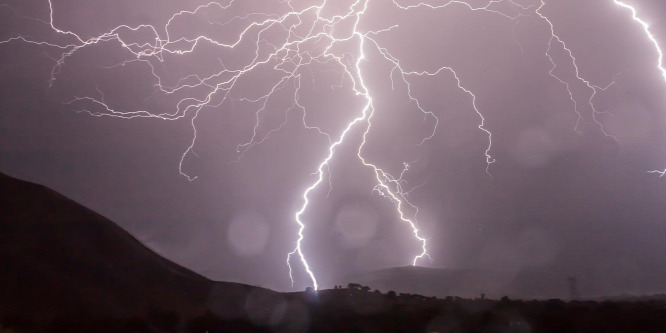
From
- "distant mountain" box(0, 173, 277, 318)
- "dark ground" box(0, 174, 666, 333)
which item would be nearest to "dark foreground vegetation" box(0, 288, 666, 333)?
"dark ground" box(0, 174, 666, 333)

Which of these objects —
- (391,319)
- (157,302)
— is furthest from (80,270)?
(391,319)

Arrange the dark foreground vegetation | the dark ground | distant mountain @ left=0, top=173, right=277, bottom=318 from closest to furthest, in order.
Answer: the dark foreground vegetation → the dark ground → distant mountain @ left=0, top=173, right=277, bottom=318

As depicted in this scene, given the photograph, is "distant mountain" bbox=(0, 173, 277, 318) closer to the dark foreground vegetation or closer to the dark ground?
the dark ground

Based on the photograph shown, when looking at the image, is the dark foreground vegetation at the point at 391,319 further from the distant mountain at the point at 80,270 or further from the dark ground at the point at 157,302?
the distant mountain at the point at 80,270

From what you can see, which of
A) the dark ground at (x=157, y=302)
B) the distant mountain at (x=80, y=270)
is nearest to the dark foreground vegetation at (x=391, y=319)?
the dark ground at (x=157, y=302)

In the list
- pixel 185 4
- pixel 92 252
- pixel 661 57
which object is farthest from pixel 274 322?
pixel 661 57

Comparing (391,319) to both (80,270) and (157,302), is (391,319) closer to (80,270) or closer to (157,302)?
(157,302)
